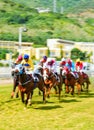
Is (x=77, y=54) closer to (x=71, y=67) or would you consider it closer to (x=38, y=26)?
(x=38, y=26)

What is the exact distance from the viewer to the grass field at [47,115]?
12578mm

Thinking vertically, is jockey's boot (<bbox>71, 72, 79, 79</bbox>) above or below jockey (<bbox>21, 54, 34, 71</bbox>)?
below

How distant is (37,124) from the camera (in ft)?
42.3

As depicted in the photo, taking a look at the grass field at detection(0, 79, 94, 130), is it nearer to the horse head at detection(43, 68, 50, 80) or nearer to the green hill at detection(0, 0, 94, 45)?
the horse head at detection(43, 68, 50, 80)

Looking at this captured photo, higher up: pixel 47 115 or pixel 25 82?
pixel 25 82

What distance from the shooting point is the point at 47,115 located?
14.6 metres

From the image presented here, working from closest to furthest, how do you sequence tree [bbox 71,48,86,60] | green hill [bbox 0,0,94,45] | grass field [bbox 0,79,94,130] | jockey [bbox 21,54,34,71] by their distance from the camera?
grass field [bbox 0,79,94,130]
jockey [bbox 21,54,34,71]
tree [bbox 71,48,86,60]
green hill [bbox 0,0,94,45]

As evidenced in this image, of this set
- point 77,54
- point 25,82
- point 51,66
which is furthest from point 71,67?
point 77,54

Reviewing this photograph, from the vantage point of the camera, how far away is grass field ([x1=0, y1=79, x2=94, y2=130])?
12.6 metres

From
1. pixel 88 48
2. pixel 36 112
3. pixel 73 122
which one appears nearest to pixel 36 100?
pixel 36 112

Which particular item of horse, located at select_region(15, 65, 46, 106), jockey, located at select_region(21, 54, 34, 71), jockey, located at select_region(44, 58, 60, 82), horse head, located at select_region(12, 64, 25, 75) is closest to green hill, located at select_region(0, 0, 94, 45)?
jockey, located at select_region(44, 58, 60, 82)

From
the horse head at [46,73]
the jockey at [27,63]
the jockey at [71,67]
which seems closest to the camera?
the jockey at [27,63]

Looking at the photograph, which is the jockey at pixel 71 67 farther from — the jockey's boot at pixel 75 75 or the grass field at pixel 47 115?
the grass field at pixel 47 115

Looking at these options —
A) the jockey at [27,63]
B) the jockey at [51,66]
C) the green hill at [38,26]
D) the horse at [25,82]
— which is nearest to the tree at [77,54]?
the green hill at [38,26]
